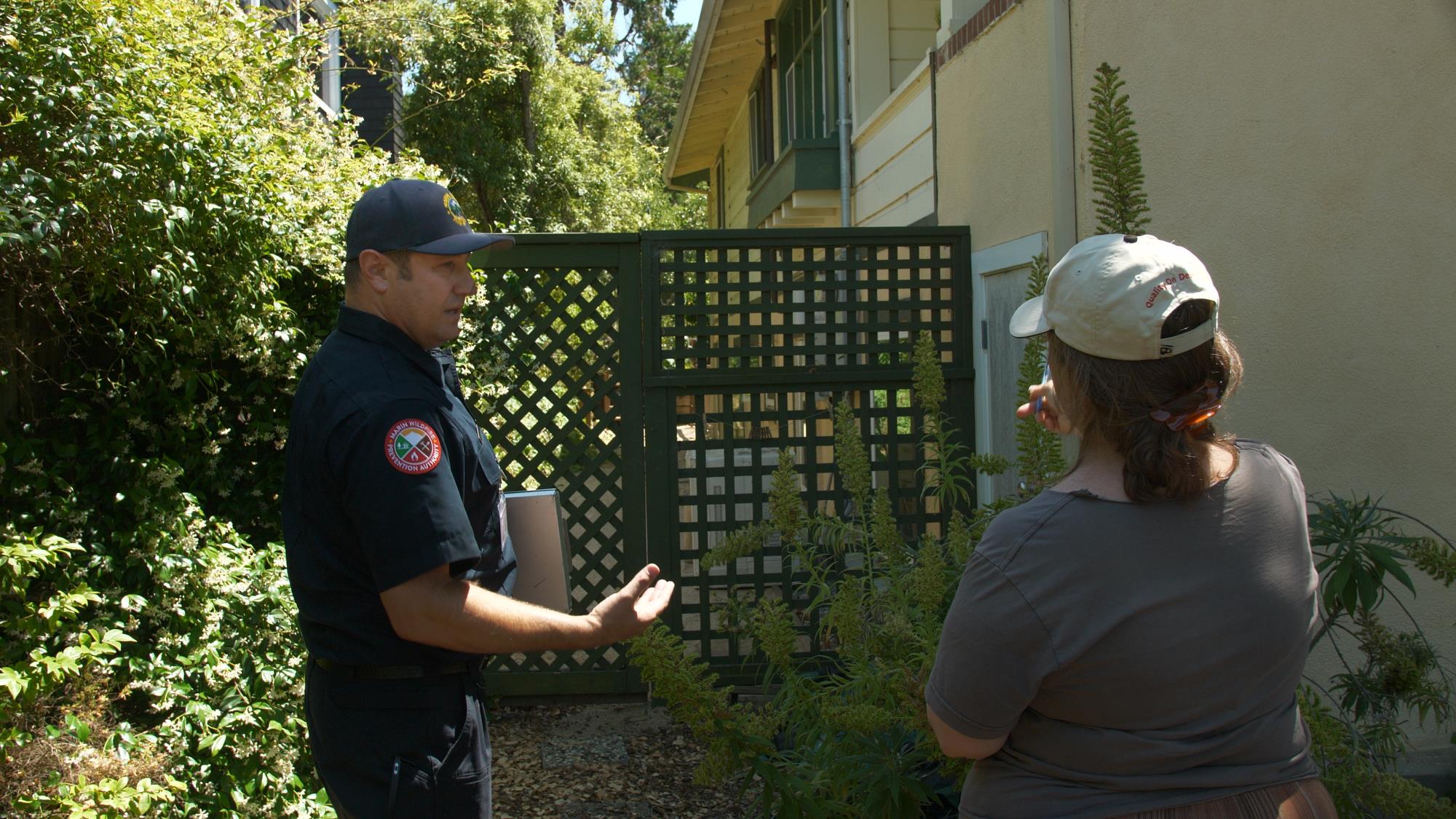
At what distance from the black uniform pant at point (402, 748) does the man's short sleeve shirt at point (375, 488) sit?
0.07 metres

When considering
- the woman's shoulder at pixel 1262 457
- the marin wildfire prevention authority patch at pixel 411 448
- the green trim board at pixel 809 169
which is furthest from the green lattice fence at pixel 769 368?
the woman's shoulder at pixel 1262 457

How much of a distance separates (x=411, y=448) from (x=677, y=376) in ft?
11.8

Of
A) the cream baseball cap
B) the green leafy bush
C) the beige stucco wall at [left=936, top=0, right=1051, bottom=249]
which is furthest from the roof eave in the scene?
the cream baseball cap

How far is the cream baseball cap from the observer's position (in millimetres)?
1492

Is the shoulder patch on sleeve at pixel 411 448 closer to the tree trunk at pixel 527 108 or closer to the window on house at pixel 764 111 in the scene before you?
the window on house at pixel 764 111

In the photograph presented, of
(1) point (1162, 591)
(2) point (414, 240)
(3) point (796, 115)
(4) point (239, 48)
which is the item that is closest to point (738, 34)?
(3) point (796, 115)

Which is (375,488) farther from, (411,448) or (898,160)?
(898,160)

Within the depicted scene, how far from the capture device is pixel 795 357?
220 inches

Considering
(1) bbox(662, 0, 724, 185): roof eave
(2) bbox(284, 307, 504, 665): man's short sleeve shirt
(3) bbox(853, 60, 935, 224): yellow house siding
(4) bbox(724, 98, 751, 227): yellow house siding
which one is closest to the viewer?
(2) bbox(284, 307, 504, 665): man's short sleeve shirt

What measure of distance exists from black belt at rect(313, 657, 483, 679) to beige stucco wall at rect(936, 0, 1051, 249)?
10.7 feet

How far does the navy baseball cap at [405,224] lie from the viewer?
6.85 feet

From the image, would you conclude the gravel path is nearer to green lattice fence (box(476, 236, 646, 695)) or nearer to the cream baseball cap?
green lattice fence (box(476, 236, 646, 695))

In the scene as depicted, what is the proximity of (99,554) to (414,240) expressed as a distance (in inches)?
92.3

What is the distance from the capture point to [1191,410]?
4.98ft
